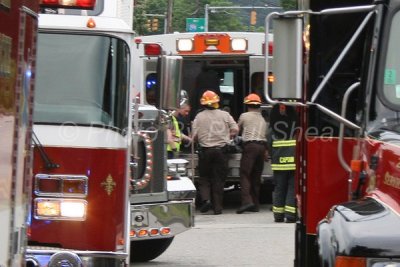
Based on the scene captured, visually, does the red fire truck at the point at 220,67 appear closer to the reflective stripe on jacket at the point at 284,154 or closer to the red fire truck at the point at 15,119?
the reflective stripe on jacket at the point at 284,154

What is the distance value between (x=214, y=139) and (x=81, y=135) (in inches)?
341

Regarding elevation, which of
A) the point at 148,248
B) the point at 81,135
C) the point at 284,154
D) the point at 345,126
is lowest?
the point at 148,248

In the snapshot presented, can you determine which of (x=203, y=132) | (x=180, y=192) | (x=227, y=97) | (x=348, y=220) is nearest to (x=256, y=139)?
(x=203, y=132)

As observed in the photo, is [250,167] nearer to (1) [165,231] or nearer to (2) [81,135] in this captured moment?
(1) [165,231]

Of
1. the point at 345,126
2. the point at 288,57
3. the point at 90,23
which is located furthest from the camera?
the point at 90,23

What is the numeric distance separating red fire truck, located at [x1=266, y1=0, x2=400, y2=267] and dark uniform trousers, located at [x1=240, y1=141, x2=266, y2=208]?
7.85 meters

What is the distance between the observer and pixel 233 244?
13445 mm

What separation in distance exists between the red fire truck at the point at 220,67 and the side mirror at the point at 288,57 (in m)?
10.0

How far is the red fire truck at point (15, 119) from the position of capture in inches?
196

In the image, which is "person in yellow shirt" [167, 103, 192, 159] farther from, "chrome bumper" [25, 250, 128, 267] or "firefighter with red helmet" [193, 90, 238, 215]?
"chrome bumper" [25, 250, 128, 267]

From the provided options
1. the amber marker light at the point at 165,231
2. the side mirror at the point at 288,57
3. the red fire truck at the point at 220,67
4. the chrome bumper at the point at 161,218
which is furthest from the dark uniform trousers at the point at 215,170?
the side mirror at the point at 288,57

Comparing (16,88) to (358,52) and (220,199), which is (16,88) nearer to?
(358,52)

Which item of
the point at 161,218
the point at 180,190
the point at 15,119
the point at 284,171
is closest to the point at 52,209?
the point at 15,119

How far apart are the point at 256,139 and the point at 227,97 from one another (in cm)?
334
